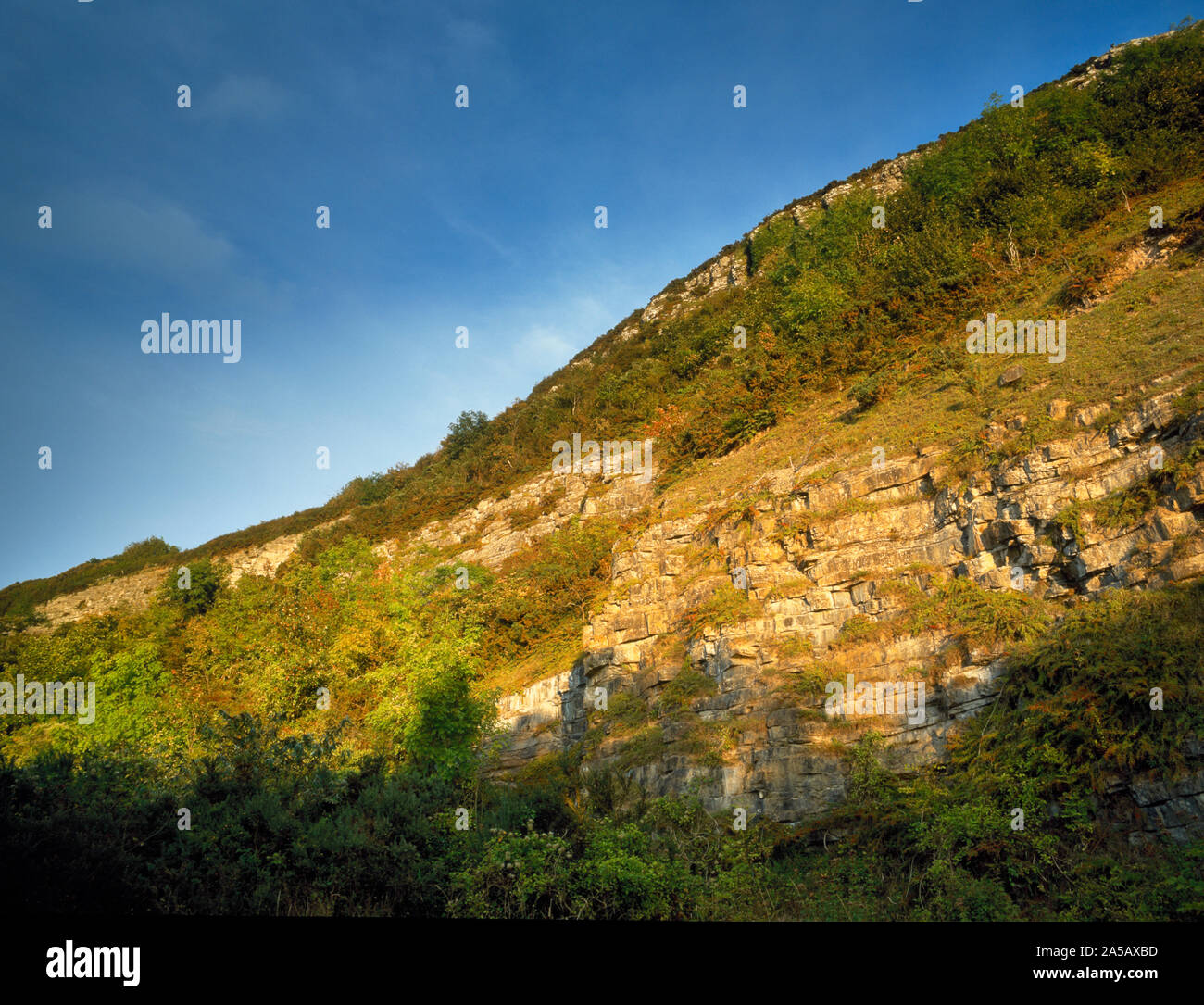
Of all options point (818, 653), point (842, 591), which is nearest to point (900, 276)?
point (842, 591)

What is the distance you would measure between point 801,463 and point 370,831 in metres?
17.6

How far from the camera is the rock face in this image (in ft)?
43.1

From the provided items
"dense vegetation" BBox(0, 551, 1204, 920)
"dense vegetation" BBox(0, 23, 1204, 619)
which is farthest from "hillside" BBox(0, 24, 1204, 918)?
"dense vegetation" BBox(0, 23, 1204, 619)

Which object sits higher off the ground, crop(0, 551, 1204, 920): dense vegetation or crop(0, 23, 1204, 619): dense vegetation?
crop(0, 23, 1204, 619): dense vegetation

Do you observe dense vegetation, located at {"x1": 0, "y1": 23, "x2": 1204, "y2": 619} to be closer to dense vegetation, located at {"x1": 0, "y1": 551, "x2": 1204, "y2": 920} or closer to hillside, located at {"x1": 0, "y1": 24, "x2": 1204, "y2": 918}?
hillside, located at {"x1": 0, "y1": 24, "x2": 1204, "y2": 918}

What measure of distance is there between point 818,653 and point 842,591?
1.84 meters

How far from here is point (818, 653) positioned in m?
15.9

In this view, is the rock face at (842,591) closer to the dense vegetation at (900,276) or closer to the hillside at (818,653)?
the hillside at (818,653)

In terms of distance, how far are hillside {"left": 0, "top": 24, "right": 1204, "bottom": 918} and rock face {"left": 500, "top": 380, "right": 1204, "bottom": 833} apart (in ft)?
0.26

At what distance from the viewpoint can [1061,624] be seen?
12.6m

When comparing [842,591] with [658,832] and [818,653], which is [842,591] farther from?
[658,832]

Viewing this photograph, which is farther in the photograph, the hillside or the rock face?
the rock face
